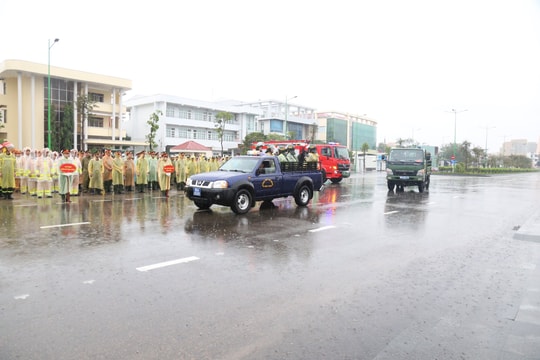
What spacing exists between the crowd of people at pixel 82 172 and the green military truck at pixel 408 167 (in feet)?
33.5

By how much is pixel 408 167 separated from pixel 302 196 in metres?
9.13

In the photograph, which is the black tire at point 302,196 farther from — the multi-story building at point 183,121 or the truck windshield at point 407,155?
the multi-story building at point 183,121

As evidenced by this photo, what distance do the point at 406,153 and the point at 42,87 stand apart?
40287 millimetres

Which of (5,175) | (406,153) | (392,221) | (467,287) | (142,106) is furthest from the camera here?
(142,106)

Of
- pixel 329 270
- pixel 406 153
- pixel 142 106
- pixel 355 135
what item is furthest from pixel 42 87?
pixel 355 135

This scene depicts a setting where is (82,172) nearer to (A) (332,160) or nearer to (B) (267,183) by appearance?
(B) (267,183)

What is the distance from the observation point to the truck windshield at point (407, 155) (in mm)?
21469

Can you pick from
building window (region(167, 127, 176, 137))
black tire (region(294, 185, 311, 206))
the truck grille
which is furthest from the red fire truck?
building window (region(167, 127, 176, 137))

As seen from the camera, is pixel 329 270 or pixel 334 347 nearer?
pixel 334 347

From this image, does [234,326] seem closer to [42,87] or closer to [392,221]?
[392,221]

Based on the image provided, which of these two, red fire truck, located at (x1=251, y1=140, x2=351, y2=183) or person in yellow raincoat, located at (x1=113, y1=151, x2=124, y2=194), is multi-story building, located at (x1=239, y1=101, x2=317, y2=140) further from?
person in yellow raincoat, located at (x1=113, y1=151, x2=124, y2=194)

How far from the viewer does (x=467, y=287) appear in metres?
5.73

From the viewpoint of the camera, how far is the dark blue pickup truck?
457 inches

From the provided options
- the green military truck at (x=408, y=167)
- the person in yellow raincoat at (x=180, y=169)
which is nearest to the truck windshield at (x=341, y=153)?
the green military truck at (x=408, y=167)
